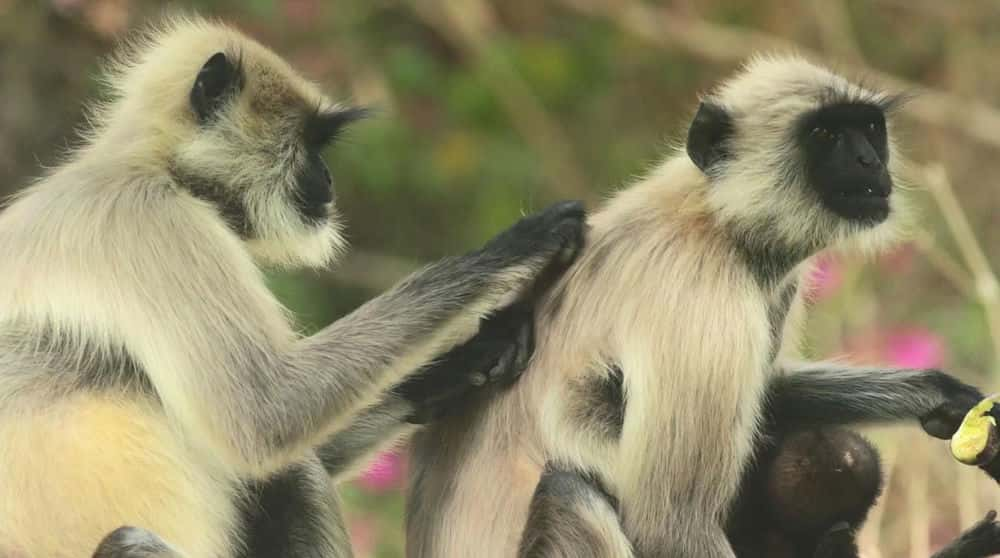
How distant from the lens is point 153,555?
3766 millimetres

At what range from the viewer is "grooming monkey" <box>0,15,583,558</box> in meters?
4.07

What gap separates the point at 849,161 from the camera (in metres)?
4.38

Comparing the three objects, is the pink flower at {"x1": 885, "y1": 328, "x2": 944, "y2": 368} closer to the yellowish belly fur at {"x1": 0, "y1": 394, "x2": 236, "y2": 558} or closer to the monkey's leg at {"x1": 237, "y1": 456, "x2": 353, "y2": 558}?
the monkey's leg at {"x1": 237, "y1": 456, "x2": 353, "y2": 558}

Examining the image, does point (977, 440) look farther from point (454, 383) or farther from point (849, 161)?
point (454, 383)

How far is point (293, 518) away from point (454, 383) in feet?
1.82

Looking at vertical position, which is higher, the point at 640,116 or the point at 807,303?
the point at 807,303

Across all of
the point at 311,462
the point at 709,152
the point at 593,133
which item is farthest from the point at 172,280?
the point at 593,133

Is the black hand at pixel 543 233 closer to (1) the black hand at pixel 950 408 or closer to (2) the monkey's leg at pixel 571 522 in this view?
(2) the monkey's leg at pixel 571 522

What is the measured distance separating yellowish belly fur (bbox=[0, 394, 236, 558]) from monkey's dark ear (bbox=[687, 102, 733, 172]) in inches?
57.5

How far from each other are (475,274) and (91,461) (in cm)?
102

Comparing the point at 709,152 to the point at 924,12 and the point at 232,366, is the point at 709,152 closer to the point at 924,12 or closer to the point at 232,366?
the point at 232,366

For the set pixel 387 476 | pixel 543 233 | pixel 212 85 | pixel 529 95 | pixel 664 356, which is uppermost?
pixel 212 85

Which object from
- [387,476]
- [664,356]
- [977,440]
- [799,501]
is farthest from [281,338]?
[387,476]

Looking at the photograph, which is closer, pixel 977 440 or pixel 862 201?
pixel 977 440
